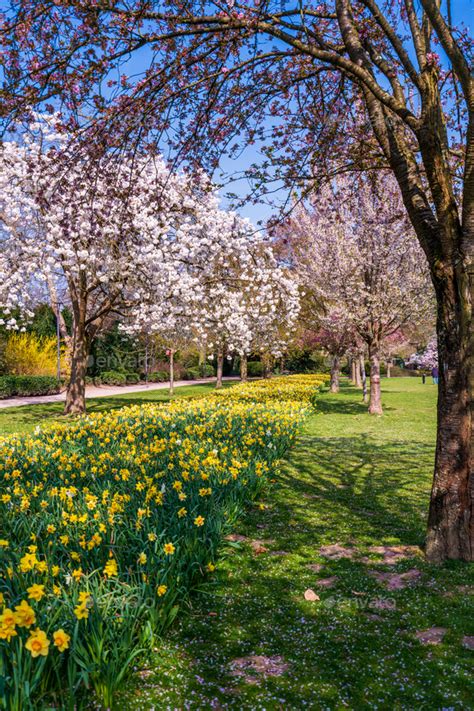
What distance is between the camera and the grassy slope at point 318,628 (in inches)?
102

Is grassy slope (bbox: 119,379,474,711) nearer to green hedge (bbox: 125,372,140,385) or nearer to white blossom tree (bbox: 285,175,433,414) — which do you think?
white blossom tree (bbox: 285,175,433,414)

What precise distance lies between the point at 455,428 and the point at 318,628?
6.80 ft

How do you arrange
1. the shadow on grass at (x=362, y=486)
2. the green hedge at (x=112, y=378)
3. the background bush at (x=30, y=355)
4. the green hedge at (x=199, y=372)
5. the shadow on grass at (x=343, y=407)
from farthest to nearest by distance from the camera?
the green hedge at (x=199, y=372), the green hedge at (x=112, y=378), the background bush at (x=30, y=355), the shadow on grass at (x=343, y=407), the shadow on grass at (x=362, y=486)

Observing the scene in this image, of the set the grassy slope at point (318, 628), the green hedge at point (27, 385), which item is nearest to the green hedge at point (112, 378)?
the green hedge at point (27, 385)

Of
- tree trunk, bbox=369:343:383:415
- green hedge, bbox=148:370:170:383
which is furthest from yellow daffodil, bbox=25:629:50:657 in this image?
green hedge, bbox=148:370:170:383

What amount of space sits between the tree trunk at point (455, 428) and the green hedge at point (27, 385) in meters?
23.7

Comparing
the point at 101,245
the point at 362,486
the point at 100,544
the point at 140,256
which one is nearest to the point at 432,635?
the point at 100,544

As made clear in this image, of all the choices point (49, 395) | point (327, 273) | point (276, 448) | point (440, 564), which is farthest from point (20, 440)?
point (49, 395)

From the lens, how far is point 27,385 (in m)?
25.7

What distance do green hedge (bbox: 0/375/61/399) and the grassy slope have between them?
2166 cm

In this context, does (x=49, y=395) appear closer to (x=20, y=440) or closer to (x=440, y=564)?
(x=20, y=440)

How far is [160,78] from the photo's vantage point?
5.18 metres

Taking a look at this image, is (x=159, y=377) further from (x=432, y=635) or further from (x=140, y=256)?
(x=432, y=635)

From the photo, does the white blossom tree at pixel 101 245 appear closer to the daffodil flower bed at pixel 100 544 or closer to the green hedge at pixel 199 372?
the daffodil flower bed at pixel 100 544
